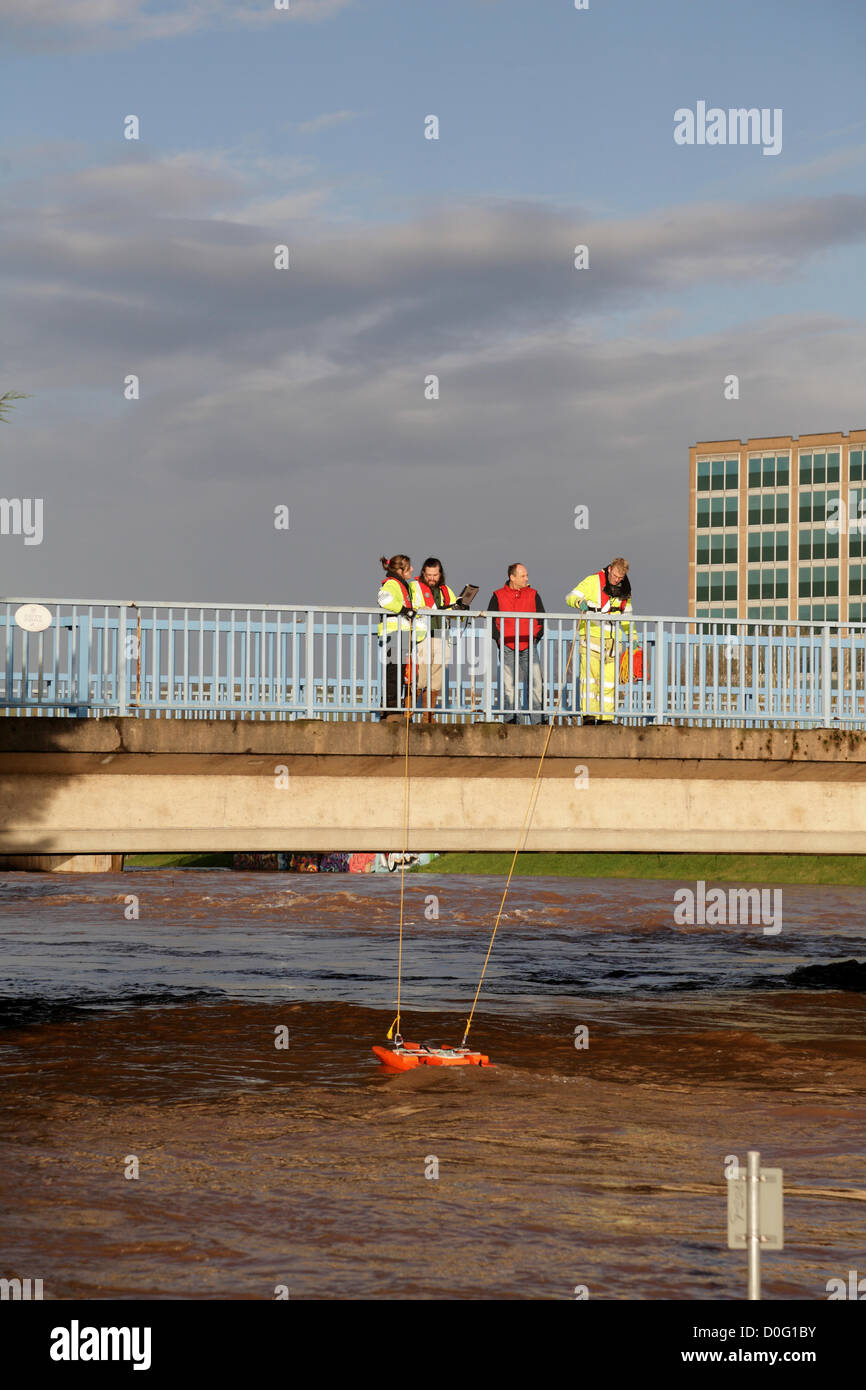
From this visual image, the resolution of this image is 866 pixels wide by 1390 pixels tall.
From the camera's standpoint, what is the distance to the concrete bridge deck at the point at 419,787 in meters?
19.4

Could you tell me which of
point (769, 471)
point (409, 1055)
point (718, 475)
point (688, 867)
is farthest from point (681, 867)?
point (718, 475)

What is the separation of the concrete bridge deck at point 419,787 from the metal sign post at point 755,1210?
12.2m

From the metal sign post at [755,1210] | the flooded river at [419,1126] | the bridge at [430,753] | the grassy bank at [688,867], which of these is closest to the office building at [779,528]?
the grassy bank at [688,867]

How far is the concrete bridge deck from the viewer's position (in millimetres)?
19406

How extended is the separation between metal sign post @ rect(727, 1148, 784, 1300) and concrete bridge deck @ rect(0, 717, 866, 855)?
1216 cm

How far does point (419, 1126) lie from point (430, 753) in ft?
15.7

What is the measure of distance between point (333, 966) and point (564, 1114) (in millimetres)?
18315

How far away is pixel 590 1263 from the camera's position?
1162 centimetres

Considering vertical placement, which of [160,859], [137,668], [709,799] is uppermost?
[137,668]

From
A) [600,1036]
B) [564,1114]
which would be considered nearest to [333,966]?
[600,1036]

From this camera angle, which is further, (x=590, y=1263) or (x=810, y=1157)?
(x=810, y=1157)

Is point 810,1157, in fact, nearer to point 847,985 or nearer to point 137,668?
point 137,668

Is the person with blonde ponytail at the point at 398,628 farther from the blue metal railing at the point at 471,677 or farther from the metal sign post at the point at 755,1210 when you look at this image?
the metal sign post at the point at 755,1210

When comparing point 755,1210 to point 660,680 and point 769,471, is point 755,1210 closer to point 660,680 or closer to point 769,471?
point 660,680
